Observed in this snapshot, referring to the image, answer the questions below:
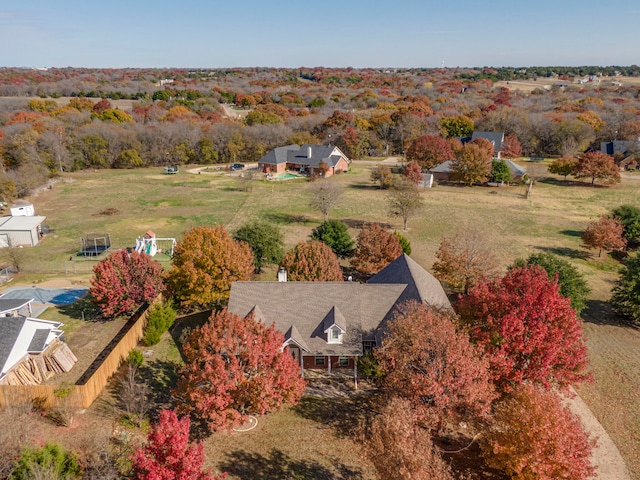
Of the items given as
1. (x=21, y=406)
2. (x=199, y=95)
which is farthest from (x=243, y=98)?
(x=21, y=406)

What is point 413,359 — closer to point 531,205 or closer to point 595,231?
point 595,231

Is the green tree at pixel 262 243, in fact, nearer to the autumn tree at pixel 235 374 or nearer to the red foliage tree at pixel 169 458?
the autumn tree at pixel 235 374

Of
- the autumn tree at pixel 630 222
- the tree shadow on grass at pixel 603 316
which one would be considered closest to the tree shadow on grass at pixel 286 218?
the tree shadow on grass at pixel 603 316

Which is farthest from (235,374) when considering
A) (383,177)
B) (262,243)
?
(383,177)

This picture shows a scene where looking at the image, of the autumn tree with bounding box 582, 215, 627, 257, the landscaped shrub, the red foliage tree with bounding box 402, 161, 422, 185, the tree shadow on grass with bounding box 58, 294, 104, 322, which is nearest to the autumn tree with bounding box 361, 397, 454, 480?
the landscaped shrub

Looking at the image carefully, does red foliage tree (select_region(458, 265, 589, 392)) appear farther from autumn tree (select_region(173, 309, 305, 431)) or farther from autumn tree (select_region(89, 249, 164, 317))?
autumn tree (select_region(89, 249, 164, 317))

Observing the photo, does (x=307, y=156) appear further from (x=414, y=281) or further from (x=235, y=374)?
(x=235, y=374)
